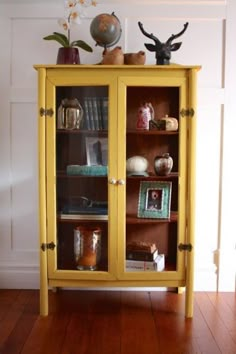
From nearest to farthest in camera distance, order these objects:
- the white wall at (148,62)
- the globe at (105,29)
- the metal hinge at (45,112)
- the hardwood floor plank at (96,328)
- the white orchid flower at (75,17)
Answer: the hardwood floor plank at (96,328) < the metal hinge at (45,112) < the globe at (105,29) < the white orchid flower at (75,17) < the white wall at (148,62)

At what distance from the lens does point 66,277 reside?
6.95 ft

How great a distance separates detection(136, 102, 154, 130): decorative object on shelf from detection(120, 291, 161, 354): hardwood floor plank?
113 centimetres

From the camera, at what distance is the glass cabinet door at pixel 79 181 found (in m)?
2.09

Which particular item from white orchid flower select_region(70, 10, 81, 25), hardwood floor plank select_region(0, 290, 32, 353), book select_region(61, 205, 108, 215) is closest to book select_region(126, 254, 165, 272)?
book select_region(61, 205, 108, 215)

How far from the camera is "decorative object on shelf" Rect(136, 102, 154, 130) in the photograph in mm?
2160

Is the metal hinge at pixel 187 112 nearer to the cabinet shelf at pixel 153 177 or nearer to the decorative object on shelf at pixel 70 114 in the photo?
the cabinet shelf at pixel 153 177

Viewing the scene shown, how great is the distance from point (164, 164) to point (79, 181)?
530 millimetres

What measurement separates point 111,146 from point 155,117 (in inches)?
14.4

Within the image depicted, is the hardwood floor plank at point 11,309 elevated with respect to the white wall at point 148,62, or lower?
lower

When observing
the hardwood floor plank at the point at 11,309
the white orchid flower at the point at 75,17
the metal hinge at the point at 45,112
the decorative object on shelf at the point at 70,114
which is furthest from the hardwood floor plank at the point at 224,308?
the white orchid flower at the point at 75,17

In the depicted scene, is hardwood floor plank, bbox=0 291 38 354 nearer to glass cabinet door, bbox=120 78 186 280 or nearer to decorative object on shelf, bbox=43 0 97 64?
glass cabinet door, bbox=120 78 186 280

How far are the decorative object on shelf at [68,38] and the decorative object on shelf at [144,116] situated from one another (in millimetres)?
505

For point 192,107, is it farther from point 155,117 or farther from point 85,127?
point 85,127

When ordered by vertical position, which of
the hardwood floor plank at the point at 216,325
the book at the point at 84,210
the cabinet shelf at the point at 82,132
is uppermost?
the cabinet shelf at the point at 82,132
